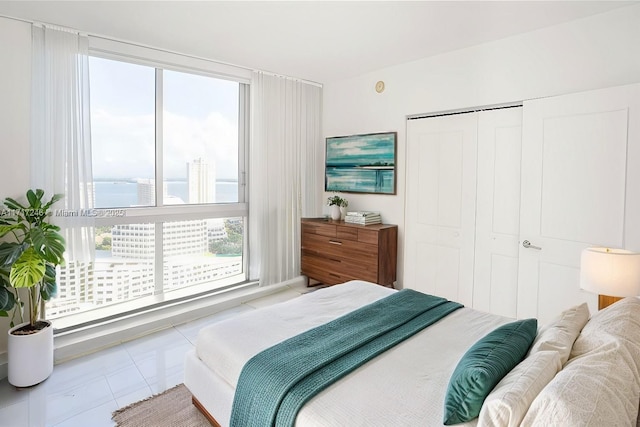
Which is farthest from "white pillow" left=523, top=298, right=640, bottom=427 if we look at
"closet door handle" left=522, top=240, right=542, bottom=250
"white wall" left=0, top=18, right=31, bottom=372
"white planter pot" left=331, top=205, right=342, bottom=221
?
"white wall" left=0, top=18, right=31, bottom=372

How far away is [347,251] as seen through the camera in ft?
12.9

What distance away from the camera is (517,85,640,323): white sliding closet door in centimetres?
240

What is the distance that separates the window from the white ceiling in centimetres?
44

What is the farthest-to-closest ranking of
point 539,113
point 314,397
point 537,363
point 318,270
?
point 318,270, point 539,113, point 314,397, point 537,363

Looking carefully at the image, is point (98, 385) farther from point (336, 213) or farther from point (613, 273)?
point (613, 273)

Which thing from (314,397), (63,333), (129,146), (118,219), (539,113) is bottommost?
(63,333)

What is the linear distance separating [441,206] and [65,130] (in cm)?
339

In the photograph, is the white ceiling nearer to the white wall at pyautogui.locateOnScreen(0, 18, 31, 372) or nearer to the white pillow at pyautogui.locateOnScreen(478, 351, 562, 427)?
the white wall at pyautogui.locateOnScreen(0, 18, 31, 372)

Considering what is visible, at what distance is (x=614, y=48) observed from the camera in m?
2.50

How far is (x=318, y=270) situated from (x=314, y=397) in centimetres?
292

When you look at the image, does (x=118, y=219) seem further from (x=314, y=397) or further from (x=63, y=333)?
(x=314, y=397)

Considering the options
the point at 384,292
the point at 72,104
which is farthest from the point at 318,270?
the point at 72,104

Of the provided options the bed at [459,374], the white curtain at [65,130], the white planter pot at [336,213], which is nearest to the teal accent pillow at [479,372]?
the bed at [459,374]

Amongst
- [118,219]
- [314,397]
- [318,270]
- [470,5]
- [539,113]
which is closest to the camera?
[314,397]
